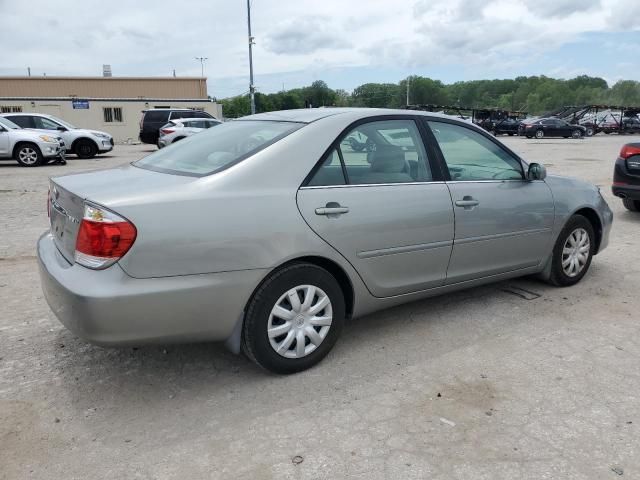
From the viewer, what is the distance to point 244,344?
309 cm

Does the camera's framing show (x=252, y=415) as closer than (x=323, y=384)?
Yes

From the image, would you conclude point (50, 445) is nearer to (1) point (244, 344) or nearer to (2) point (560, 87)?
(1) point (244, 344)

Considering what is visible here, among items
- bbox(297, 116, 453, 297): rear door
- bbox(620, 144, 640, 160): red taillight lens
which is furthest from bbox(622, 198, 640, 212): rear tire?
bbox(297, 116, 453, 297): rear door

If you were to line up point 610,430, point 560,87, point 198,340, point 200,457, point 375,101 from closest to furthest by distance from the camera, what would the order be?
1. point 200,457
2. point 610,430
3. point 198,340
4. point 375,101
5. point 560,87

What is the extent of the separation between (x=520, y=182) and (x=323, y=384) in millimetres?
2274

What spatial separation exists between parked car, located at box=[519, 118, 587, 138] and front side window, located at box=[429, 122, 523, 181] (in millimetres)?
32281

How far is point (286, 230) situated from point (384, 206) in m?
0.73

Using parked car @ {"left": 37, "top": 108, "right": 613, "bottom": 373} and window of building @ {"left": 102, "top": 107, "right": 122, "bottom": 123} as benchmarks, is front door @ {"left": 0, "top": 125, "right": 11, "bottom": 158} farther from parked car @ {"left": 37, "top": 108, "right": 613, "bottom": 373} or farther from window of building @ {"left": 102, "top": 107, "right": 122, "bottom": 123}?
window of building @ {"left": 102, "top": 107, "right": 122, "bottom": 123}

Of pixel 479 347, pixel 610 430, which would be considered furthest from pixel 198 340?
pixel 610 430

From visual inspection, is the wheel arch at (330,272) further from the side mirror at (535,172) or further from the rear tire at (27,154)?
the rear tire at (27,154)

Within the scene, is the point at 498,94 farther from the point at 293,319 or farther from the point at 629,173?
the point at 293,319

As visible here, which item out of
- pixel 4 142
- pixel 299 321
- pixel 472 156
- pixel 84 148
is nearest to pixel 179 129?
pixel 84 148

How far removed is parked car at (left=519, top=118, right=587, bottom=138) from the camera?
33.7m

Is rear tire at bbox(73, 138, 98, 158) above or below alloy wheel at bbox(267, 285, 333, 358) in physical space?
above
